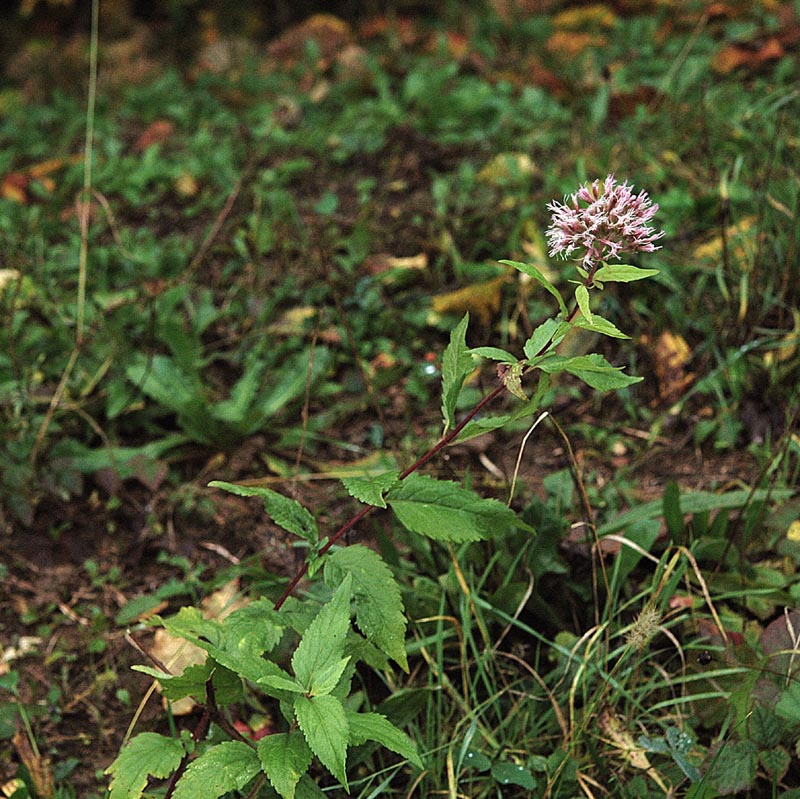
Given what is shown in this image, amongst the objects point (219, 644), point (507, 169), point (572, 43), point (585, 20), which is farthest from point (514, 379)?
point (585, 20)

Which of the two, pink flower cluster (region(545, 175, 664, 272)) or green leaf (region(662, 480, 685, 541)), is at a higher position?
pink flower cluster (region(545, 175, 664, 272))

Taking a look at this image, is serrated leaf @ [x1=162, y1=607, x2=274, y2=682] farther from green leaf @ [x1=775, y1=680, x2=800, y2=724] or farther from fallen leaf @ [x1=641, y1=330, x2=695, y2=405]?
fallen leaf @ [x1=641, y1=330, x2=695, y2=405]

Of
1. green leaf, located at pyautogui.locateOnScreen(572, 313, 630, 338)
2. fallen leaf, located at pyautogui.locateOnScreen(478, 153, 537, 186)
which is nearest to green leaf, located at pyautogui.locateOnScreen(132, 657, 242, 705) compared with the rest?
green leaf, located at pyautogui.locateOnScreen(572, 313, 630, 338)

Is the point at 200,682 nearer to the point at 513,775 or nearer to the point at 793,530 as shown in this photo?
the point at 513,775

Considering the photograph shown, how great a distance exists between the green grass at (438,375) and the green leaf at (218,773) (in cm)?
28

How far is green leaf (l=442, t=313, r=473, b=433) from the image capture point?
56.0 inches

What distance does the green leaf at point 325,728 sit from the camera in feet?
3.92

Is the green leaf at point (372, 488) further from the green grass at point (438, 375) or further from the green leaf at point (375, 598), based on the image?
the green grass at point (438, 375)

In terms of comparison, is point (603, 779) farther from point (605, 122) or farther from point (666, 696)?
point (605, 122)

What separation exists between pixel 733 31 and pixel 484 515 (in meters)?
3.10

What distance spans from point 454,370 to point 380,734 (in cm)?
54

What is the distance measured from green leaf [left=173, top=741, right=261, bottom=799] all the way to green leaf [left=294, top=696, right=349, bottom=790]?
0.46 ft

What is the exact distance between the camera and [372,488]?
52.9 inches

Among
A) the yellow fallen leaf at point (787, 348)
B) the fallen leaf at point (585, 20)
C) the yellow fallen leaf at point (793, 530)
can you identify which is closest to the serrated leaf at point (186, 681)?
the yellow fallen leaf at point (793, 530)
